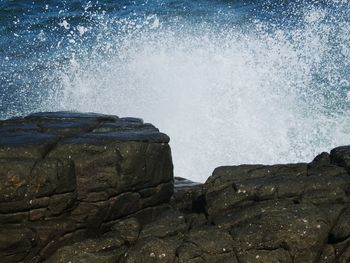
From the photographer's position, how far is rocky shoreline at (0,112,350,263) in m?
7.16

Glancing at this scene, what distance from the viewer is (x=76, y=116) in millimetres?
9461

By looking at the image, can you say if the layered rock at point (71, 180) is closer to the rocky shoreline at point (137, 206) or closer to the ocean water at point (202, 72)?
the rocky shoreline at point (137, 206)

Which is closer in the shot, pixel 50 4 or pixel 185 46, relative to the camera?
pixel 185 46

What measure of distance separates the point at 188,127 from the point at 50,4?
59.8 ft

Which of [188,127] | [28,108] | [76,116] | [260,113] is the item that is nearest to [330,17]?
[260,113]

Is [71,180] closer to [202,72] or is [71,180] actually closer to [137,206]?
[137,206]

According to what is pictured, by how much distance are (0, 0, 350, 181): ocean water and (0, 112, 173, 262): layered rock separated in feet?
22.6

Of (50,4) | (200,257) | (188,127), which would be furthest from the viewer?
(50,4)

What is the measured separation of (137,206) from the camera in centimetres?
829

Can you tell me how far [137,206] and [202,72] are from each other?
13668 millimetres

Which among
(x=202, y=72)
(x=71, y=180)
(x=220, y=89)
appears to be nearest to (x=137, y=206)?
(x=71, y=180)

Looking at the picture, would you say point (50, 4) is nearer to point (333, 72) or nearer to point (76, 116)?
point (333, 72)

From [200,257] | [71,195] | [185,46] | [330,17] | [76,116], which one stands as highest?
[330,17]

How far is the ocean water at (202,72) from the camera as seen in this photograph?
1716 cm
